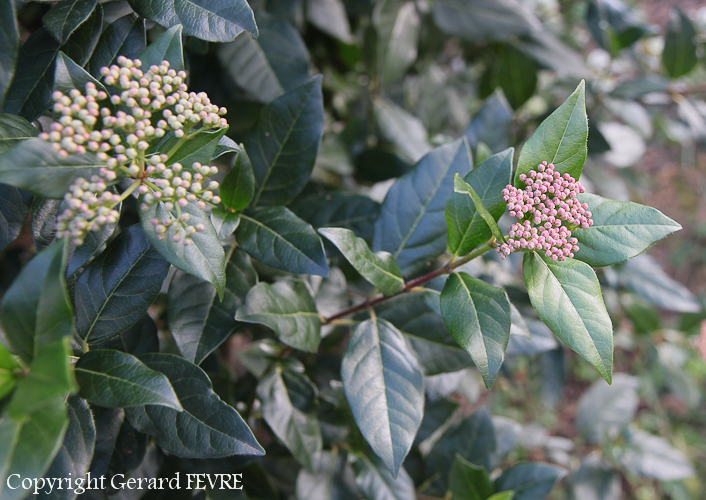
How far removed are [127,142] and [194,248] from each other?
0.21 m

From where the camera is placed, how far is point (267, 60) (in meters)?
1.37

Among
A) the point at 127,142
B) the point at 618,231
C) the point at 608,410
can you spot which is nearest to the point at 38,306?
the point at 127,142

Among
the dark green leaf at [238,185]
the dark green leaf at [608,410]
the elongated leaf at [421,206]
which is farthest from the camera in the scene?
the dark green leaf at [608,410]

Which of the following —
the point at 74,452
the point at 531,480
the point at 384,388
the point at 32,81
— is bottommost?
the point at 531,480

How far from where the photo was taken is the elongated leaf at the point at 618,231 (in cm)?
80

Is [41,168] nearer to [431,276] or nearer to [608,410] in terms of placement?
[431,276]

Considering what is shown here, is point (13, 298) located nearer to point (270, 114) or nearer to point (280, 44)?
point (270, 114)

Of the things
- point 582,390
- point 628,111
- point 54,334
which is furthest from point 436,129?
point 582,390

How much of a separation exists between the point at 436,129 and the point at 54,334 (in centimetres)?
173

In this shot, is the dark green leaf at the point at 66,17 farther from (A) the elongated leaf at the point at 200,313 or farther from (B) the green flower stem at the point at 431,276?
(B) the green flower stem at the point at 431,276

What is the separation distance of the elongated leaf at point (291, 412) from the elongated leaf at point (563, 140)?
2.59 ft

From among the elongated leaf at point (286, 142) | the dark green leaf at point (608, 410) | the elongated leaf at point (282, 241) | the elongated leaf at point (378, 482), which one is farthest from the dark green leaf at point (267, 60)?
the dark green leaf at point (608, 410)

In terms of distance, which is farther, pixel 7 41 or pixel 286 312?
pixel 286 312

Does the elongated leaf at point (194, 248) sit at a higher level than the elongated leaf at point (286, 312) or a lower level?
higher
